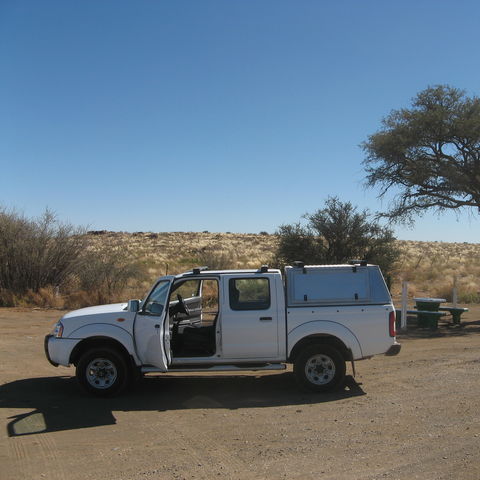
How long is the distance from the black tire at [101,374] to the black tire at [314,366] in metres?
2.54

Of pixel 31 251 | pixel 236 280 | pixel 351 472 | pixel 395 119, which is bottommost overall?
pixel 351 472

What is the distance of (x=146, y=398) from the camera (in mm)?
8312

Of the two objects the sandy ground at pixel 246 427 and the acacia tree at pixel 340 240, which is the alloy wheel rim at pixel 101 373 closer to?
the sandy ground at pixel 246 427

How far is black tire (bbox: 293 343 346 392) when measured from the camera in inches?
330

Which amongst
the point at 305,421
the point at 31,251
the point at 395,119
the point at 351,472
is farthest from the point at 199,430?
the point at 31,251

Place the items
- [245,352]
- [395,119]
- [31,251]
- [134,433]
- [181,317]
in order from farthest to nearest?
[31,251] < [395,119] < [181,317] < [245,352] < [134,433]

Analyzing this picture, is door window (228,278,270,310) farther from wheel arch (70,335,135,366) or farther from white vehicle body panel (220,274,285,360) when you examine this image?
wheel arch (70,335,135,366)

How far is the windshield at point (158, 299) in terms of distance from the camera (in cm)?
826

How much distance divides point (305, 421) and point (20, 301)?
16.3 m

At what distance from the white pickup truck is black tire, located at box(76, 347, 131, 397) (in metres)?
0.01

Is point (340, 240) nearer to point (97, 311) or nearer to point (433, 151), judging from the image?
point (433, 151)

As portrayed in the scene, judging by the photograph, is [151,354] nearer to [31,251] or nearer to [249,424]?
[249,424]

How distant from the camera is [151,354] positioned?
26.7ft

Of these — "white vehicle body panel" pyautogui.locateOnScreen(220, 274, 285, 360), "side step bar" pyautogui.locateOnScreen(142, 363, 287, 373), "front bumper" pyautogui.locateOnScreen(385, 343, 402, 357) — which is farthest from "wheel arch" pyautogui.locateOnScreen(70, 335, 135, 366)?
"front bumper" pyautogui.locateOnScreen(385, 343, 402, 357)
